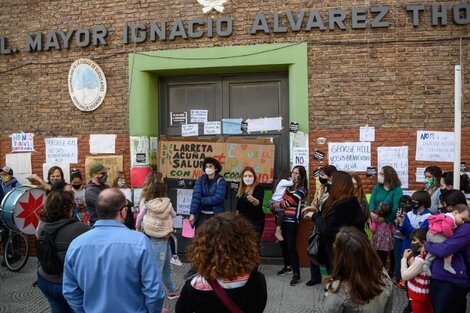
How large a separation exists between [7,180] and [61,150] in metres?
1.06

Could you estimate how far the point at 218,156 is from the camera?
849 centimetres

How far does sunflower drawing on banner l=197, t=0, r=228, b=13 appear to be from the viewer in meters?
8.30

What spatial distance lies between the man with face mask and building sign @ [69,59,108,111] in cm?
207

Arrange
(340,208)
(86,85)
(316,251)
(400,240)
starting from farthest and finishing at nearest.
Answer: (86,85) < (400,240) < (316,251) < (340,208)

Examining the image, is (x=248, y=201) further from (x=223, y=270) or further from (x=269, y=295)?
(x=223, y=270)

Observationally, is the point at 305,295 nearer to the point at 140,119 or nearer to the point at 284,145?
the point at 284,145

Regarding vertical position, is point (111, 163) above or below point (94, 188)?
above

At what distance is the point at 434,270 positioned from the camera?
171 inches

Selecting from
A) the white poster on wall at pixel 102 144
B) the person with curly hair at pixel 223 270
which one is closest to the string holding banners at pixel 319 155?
the white poster on wall at pixel 102 144

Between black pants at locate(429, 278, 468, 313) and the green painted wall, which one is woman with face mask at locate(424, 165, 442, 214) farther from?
black pants at locate(429, 278, 468, 313)

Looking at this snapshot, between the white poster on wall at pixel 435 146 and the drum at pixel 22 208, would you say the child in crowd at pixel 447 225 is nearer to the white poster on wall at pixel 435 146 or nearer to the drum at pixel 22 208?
the white poster on wall at pixel 435 146

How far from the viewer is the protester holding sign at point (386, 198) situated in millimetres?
7113

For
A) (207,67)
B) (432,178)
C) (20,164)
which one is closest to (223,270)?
(432,178)

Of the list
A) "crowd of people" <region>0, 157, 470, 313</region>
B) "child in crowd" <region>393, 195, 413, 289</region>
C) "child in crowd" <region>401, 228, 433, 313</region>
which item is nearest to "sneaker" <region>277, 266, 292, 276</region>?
"crowd of people" <region>0, 157, 470, 313</region>
